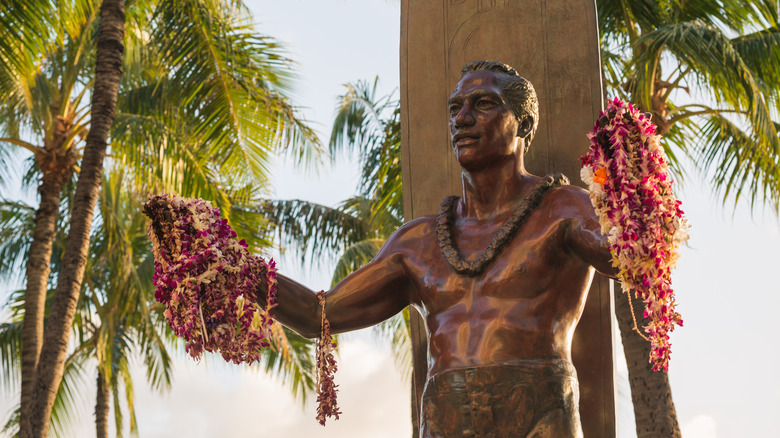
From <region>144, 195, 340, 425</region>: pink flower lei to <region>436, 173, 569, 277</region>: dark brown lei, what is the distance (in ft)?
2.23

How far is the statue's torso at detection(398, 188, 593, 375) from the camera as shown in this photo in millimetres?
4391

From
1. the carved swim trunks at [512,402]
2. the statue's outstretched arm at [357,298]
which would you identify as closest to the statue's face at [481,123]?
the statue's outstretched arm at [357,298]

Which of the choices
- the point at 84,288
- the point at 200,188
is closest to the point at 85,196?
the point at 200,188

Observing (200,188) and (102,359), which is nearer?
(200,188)

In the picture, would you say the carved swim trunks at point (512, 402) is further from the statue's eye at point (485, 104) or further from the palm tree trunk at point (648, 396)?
the palm tree trunk at point (648, 396)

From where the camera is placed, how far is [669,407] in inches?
475

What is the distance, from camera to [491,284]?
4.50 m

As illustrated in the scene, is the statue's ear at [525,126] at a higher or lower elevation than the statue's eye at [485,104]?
lower

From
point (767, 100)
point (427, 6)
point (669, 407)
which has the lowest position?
point (669, 407)

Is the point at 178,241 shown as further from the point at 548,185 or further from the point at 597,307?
the point at 597,307

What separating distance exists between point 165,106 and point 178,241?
11.3 meters

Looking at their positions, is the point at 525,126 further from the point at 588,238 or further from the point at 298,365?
the point at 298,365

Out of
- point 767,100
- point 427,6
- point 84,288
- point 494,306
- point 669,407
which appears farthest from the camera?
point 84,288

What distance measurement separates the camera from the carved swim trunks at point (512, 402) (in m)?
4.30
